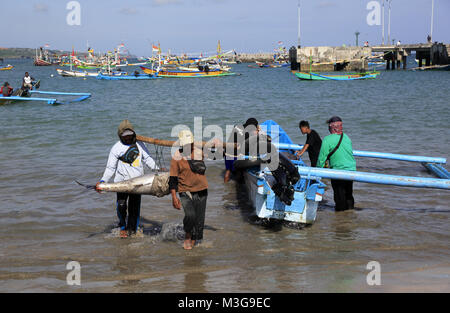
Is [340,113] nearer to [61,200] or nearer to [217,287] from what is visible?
[61,200]

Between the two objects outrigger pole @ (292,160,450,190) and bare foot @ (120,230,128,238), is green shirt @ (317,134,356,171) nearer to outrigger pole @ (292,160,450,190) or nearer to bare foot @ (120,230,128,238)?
outrigger pole @ (292,160,450,190)

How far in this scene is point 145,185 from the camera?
5.61m

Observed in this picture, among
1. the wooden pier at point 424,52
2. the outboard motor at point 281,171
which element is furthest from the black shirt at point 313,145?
the wooden pier at point 424,52

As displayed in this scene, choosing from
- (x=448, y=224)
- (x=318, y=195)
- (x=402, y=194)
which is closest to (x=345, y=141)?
→ (x=318, y=195)

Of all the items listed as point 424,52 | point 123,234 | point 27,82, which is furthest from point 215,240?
point 424,52

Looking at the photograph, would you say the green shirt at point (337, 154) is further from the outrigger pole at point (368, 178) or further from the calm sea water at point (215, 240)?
the calm sea water at point (215, 240)

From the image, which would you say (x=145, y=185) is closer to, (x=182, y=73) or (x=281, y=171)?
(x=281, y=171)

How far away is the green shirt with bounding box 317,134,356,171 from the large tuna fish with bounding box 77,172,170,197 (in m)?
2.40

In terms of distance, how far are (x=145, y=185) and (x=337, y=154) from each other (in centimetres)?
293

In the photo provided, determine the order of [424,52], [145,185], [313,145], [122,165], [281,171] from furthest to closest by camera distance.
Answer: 1. [424,52]
2. [313,145]
3. [281,171]
4. [122,165]
5. [145,185]

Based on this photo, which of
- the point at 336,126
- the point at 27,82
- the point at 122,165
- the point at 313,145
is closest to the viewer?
the point at 122,165

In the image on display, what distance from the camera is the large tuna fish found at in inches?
218

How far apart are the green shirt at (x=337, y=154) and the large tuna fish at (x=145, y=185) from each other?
240 cm

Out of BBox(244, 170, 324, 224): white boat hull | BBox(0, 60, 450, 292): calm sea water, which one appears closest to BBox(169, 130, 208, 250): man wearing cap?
BBox(0, 60, 450, 292): calm sea water
